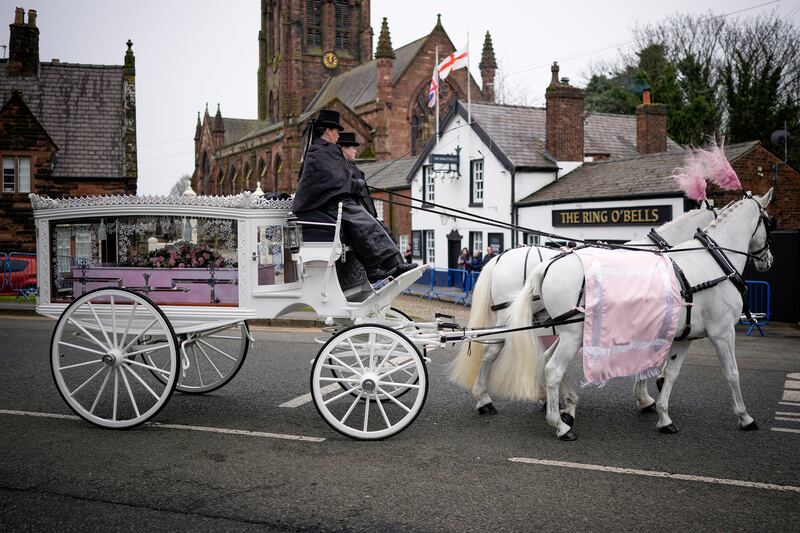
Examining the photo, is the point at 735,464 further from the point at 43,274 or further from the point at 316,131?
the point at 43,274

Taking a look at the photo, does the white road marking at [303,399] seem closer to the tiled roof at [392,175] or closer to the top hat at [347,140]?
the top hat at [347,140]

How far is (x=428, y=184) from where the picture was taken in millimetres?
30109

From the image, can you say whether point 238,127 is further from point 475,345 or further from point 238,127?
point 475,345

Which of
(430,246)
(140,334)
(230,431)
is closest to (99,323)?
(140,334)

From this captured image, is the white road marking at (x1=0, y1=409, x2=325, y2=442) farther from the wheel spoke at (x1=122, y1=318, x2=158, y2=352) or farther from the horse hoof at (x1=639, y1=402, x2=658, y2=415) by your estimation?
the horse hoof at (x1=639, y1=402, x2=658, y2=415)

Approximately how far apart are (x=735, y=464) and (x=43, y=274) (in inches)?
250

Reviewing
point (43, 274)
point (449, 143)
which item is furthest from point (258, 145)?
point (43, 274)

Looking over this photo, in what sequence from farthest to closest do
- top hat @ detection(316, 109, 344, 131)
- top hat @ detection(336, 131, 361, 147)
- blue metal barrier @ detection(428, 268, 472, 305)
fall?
blue metal barrier @ detection(428, 268, 472, 305), top hat @ detection(336, 131, 361, 147), top hat @ detection(316, 109, 344, 131)

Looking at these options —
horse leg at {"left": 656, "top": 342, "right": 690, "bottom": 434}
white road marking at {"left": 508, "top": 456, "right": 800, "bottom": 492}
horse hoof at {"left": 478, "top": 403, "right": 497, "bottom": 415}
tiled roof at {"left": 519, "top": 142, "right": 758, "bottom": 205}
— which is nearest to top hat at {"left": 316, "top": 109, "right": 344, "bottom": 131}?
horse hoof at {"left": 478, "top": 403, "right": 497, "bottom": 415}

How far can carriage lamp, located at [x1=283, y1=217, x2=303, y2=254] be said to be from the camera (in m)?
6.39

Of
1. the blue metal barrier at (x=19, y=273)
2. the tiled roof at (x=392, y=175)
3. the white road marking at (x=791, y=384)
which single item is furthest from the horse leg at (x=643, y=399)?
the tiled roof at (x=392, y=175)

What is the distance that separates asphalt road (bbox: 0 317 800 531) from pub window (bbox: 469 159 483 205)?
63.8ft

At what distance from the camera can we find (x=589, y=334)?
599 cm

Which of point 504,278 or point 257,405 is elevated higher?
point 504,278
